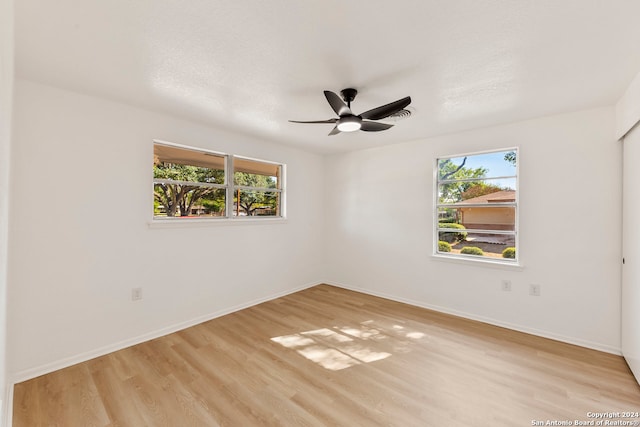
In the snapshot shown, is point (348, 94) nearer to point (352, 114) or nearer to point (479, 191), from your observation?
point (352, 114)

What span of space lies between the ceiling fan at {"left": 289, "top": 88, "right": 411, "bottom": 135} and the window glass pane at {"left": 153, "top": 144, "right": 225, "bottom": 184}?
1.69 metres

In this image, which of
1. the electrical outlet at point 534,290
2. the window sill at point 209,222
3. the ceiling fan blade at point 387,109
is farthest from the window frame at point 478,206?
the window sill at point 209,222

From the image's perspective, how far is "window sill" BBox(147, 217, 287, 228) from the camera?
9.77 ft

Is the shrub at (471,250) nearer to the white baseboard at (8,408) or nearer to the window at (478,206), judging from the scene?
the window at (478,206)

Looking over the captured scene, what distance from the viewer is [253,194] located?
403 cm

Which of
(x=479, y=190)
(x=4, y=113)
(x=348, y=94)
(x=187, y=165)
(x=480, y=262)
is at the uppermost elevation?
A: (x=348, y=94)

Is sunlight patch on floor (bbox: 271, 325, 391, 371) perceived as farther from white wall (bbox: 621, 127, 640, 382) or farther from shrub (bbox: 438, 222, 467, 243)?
white wall (bbox: 621, 127, 640, 382)

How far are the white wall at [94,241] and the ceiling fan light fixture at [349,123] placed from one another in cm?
Result: 190

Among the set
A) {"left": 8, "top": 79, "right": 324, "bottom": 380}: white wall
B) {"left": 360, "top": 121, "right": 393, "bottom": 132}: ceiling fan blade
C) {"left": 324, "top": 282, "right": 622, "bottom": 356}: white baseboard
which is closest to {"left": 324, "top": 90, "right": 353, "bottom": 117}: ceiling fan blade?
{"left": 360, "top": 121, "right": 393, "bottom": 132}: ceiling fan blade

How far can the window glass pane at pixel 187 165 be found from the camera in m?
3.06

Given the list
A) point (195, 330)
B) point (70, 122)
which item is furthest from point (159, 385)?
point (70, 122)

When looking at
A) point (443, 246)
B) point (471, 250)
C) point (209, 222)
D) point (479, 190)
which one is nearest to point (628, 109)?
point (479, 190)

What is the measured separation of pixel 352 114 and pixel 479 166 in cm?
229

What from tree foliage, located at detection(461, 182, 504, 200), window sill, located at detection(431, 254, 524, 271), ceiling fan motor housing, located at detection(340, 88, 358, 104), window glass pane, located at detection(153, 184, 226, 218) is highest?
ceiling fan motor housing, located at detection(340, 88, 358, 104)
